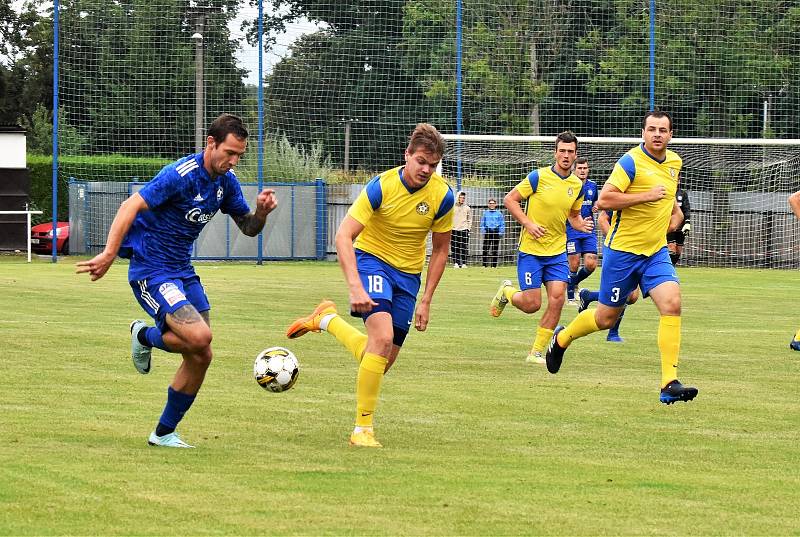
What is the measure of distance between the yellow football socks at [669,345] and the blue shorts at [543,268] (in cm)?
409

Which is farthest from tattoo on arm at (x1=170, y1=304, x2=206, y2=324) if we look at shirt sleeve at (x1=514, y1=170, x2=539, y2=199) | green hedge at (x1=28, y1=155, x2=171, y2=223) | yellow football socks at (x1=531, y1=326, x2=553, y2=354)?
green hedge at (x1=28, y1=155, x2=171, y2=223)

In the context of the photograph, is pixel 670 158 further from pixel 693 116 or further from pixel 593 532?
pixel 693 116

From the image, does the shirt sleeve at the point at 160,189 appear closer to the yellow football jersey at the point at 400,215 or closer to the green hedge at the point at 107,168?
the yellow football jersey at the point at 400,215

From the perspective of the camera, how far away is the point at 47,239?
37.7 metres

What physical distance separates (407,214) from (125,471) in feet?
8.66

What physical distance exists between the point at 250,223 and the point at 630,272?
3.59m

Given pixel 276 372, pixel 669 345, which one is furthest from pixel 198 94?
pixel 276 372

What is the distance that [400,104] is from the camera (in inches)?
1435

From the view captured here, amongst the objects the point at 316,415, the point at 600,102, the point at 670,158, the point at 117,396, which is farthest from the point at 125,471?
the point at 600,102

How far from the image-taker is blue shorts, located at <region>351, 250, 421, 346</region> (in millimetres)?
8680

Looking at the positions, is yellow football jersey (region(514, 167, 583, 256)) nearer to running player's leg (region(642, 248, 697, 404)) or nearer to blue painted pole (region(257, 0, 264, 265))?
running player's leg (region(642, 248, 697, 404))

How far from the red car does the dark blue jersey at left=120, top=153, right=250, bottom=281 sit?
2950 centimetres

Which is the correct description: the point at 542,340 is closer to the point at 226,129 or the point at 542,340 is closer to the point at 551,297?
the point at 551,297

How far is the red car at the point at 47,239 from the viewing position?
37031 millimetres
